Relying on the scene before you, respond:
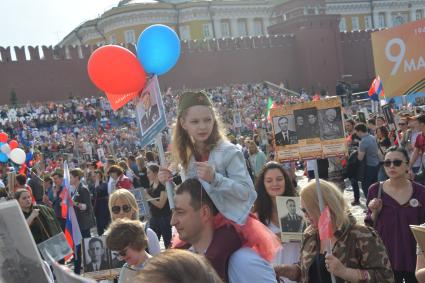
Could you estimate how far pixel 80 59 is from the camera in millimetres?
31188

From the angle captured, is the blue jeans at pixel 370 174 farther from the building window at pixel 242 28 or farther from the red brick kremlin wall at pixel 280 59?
the building window at pixel 242 28

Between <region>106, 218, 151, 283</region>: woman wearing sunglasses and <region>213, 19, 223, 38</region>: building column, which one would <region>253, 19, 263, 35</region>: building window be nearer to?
<region>213, 19, 223, 38</region>: building column

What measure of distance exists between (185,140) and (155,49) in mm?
867

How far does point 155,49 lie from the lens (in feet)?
10.7

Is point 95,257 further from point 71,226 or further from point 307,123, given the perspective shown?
point 71,226

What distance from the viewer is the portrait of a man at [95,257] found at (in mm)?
3768

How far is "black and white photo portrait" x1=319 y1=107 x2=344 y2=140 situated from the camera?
135 inches

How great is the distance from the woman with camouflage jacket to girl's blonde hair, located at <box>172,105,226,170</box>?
74 centimetres

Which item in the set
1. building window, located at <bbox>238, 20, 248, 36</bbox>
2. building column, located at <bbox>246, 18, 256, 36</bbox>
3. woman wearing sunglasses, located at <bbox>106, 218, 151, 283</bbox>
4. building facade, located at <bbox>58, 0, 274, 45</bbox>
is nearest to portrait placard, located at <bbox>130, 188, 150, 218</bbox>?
woman wearing sunglasses, located at <bbox>106, 218, 151, 283</bbox>

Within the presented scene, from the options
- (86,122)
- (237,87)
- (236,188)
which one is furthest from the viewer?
(237,87)

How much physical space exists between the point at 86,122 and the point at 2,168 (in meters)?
10.5

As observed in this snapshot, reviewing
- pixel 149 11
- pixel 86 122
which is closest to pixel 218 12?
pixel 149 11

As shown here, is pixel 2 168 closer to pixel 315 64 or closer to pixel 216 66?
pixel 216 66

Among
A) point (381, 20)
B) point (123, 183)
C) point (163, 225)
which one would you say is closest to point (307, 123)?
point (163, 225)
